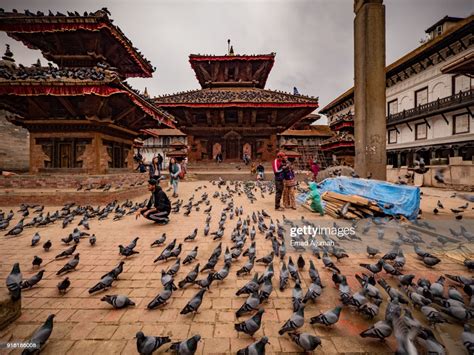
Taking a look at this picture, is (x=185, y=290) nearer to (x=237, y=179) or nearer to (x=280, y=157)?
(x=280, y=157)

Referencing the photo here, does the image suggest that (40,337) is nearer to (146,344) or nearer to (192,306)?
(146,344)

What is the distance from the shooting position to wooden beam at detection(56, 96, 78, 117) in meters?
9.06

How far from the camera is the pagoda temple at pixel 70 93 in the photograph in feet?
28.3

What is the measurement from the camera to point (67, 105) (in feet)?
30.6

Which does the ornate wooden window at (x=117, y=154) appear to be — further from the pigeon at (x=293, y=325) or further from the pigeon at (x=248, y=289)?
the pigeon at (x=293, y=325)

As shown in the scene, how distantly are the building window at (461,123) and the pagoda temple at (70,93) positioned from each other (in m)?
26.4

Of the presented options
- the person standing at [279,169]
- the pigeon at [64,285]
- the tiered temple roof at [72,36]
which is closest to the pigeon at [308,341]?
the pigeon at [64,285]

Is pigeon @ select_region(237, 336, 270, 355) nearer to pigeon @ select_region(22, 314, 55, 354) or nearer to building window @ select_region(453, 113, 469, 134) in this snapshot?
pigeon @ select_region(22, 314, 55, 354)

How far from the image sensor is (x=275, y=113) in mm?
19750

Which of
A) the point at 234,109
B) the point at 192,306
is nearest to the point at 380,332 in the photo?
the point at 192,306

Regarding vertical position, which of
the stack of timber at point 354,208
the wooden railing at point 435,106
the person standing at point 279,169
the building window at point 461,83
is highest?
the building window at point 461,83

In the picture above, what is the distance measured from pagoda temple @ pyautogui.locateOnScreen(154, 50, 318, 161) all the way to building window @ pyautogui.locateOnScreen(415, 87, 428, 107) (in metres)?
13.8

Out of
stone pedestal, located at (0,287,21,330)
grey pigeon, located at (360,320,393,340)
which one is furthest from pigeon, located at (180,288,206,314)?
stone pedestal, located at (0,287,21,330)

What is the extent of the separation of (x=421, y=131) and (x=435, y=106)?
11.5 ft
